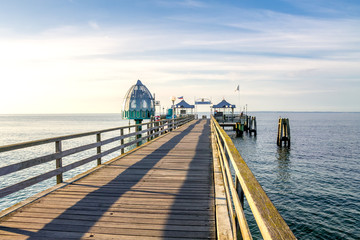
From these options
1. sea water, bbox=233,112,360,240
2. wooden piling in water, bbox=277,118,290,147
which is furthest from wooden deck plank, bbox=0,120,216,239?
wooden piling in water, bbox=277,118,290,147

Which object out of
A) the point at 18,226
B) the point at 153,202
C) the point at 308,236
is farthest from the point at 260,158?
the point at 18,226

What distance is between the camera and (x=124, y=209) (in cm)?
441

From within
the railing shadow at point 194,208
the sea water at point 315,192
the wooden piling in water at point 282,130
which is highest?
the railing shadow at point 194,208

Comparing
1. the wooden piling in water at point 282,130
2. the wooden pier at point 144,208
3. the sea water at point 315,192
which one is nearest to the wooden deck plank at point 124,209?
the wooden pier at point 144,208

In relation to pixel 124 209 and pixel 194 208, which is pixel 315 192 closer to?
pixel 194 208

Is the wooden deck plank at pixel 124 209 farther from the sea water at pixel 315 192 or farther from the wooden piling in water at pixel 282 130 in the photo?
the wooden piling in water at pixel 282 130

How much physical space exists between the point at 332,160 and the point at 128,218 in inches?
1000

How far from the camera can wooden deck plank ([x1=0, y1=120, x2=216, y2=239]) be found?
11.7ft

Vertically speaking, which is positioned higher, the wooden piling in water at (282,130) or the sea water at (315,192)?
the wooden piling in water at (282,130)

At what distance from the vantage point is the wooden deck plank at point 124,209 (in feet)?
11.7

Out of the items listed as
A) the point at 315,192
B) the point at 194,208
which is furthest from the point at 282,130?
the point at 194,208

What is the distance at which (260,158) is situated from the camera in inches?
1028

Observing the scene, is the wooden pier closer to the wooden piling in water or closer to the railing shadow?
the railing shadow

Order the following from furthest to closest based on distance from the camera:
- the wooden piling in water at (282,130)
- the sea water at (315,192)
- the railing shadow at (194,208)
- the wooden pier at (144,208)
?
the wooden piling in water at (282,130), the sea water at (315,192), the railing shadow at (194,208), the wooden pier at (144,208)
